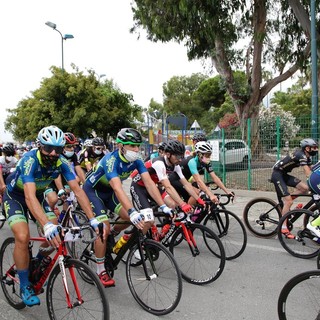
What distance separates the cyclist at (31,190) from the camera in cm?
358

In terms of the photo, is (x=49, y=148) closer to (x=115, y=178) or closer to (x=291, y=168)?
(x=115, y=178)

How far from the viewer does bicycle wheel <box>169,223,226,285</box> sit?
15.0ft

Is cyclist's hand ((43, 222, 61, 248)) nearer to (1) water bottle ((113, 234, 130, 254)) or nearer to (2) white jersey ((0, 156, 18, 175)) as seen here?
(1) water bottle ((113, 234, 130, 254))

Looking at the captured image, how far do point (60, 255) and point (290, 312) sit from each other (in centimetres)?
206

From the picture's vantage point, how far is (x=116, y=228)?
A: 4.70 meters

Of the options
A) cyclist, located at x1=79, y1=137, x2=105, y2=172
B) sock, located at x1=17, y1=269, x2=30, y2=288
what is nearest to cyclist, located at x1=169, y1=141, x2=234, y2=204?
cyclist, located at x1=79, y1=137, x2=105, y2=172

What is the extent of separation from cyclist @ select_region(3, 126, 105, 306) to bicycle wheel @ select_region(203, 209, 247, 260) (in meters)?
2.33

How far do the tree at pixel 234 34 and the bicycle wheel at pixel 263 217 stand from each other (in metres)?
8.83

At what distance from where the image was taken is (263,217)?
258 inches

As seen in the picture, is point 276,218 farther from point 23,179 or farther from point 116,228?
point 23,179

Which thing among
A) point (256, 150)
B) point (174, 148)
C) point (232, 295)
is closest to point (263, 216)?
point (174, 148)

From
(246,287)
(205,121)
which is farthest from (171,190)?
(205,121)

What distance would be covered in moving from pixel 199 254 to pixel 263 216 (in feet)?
7.27

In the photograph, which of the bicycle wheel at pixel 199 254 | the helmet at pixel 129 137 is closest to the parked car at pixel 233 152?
the bicycle wheel at pixel 199 254
